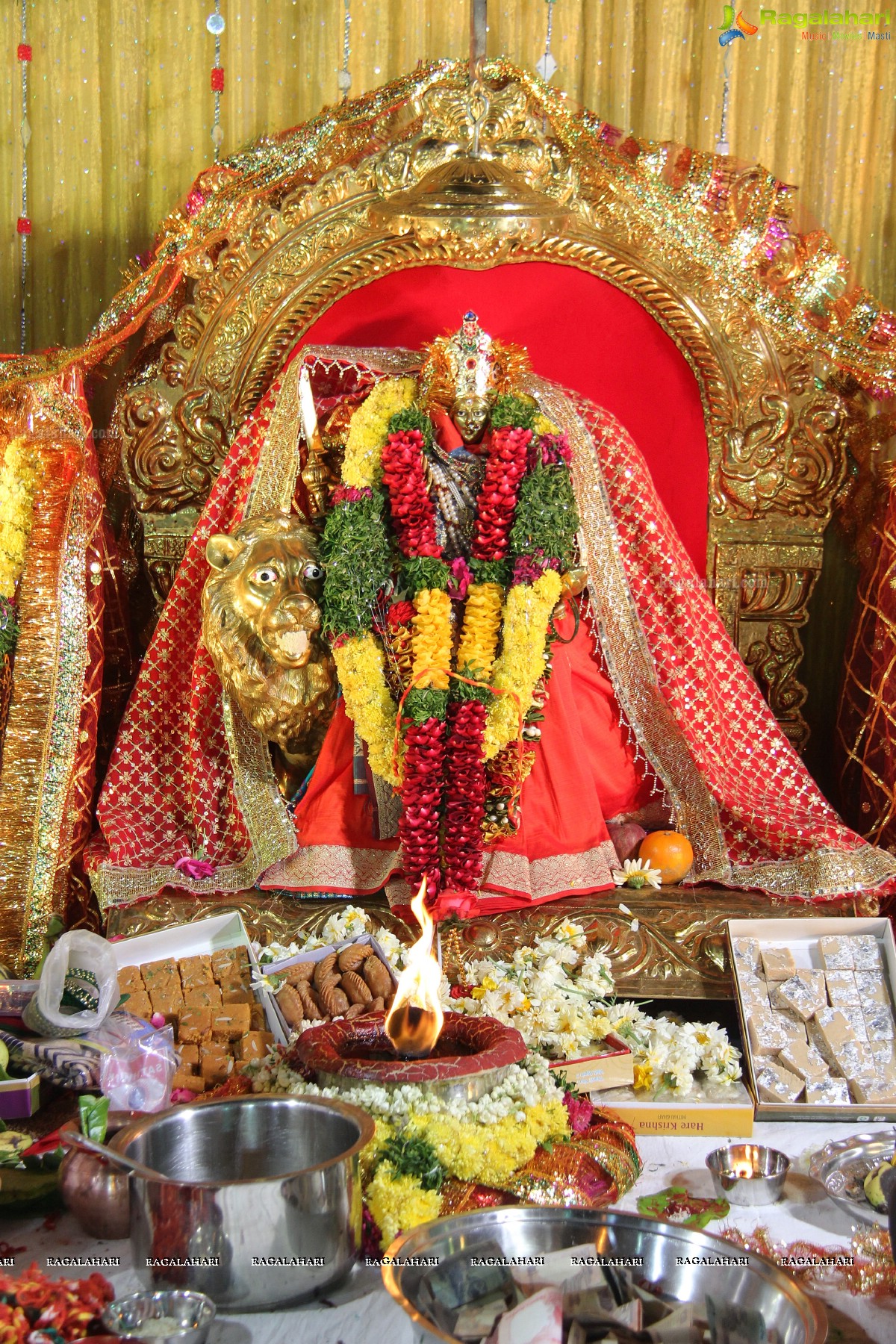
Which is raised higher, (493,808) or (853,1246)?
(493,808)

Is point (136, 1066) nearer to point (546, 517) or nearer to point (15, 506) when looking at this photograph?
point (546, 517)

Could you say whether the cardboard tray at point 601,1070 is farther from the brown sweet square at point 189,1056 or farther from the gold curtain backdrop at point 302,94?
the gold curtain backdrop at point 302,94

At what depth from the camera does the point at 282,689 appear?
11.4 ft

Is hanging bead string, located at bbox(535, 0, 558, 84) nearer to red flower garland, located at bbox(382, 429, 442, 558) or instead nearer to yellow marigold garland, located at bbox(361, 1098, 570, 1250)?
red flower garland, located at bbox(382, 429, 442, 558)

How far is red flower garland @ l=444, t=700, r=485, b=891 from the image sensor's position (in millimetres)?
3234

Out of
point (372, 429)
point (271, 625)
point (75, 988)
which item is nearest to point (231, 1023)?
Result: point (75, 988)

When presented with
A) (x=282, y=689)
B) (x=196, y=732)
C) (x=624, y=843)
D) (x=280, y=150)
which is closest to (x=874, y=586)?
(x=624, y=843)

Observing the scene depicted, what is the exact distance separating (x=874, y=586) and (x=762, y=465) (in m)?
0.54

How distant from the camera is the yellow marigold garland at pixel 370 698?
332 cm

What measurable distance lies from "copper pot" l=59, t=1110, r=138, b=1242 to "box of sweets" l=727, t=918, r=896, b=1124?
1.27m

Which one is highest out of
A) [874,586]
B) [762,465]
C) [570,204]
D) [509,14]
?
[509,14]

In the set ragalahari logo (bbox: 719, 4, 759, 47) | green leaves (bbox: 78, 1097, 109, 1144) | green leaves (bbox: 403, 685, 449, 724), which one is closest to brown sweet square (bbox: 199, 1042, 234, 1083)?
green leaves (bbox: 78, 1097, 109, 1144)

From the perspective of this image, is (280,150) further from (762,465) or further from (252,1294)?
(252,1294)

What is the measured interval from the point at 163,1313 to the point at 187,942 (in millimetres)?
1456
